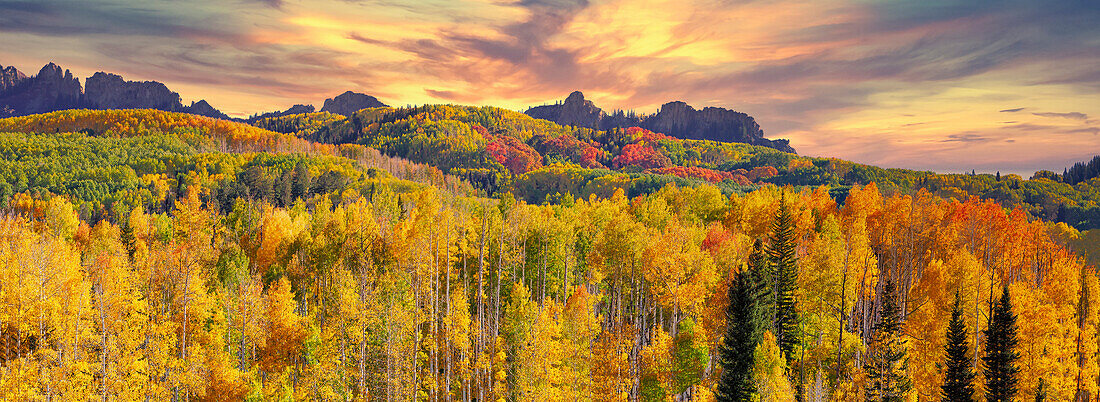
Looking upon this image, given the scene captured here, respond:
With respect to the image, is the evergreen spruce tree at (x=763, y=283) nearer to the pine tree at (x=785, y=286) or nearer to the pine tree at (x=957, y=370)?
the pine tree at (x=785, y=286)

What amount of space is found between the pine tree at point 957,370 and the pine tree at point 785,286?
12468 mm

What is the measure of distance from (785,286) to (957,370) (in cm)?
1593

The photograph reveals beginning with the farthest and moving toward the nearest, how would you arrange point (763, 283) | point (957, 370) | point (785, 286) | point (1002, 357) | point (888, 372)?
1. point (785, 286)
2. point (763, 283)
3. point (1002, 357)
4. point (957, 370)
5. point (888, 372)

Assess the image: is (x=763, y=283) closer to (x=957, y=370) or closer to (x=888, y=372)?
(x=888, y=372)

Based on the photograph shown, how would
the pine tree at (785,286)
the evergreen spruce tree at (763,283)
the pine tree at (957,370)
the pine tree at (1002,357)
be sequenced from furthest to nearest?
the pine tree at (785,286), the evergreen spruce tree at (763,283), the pine tree at (1002,357), the pine tree at (957,370)

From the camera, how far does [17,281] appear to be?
59.2 metres

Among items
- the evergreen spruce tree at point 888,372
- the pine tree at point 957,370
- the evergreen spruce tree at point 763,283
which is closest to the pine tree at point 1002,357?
the pine tree at point 957,370

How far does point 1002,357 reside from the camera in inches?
1922

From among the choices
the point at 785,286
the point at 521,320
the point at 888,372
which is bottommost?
the point at 888,372

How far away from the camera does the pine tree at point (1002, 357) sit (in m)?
48.5

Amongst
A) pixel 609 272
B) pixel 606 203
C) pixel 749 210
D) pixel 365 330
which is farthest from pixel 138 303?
pixel 749 210

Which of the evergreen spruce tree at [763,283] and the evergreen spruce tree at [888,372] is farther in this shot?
the evergreen spruce tree at [763,283]

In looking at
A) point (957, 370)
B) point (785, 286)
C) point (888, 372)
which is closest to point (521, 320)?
point (785, 286)

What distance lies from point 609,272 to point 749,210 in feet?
88.8
